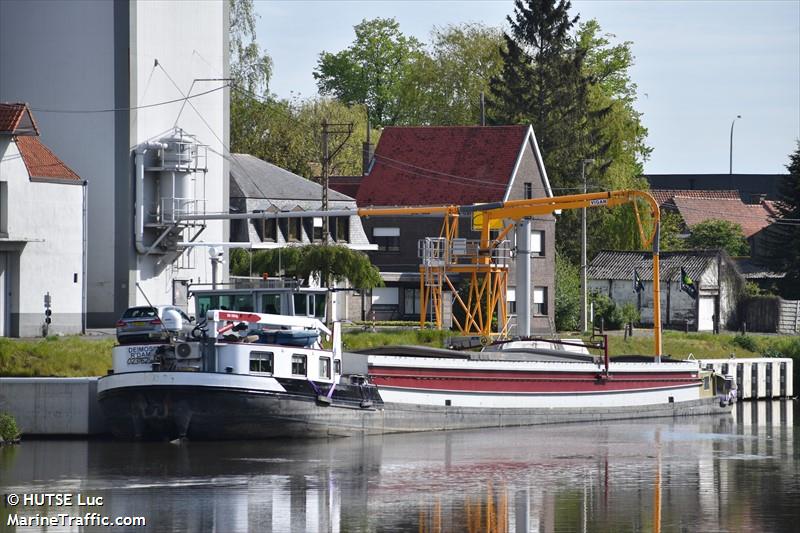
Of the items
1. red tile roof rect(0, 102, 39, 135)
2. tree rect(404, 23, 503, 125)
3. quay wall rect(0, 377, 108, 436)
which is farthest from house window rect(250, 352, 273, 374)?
tree rect(404, 23, 503, 125)

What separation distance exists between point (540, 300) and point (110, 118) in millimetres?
26769

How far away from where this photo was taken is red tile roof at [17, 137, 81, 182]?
54.2 meters

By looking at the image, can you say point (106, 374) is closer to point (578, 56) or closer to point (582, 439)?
point (582, 439)

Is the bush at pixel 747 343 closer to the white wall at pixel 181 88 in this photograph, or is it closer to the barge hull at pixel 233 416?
the white wall at pixel 181 88

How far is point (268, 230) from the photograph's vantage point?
254ft

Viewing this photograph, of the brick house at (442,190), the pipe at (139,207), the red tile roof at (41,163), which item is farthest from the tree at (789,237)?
the red tile roof at (41,163)

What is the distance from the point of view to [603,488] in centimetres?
3638

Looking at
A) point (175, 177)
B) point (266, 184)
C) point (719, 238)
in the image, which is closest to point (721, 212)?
point (719, 238)

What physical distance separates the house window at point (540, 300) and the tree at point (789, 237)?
1482 cm

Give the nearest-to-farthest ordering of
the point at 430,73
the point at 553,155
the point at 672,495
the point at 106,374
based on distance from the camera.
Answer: the point at 672,495 < the point at 106,374 < the point at 553,155 < the point at 430,73

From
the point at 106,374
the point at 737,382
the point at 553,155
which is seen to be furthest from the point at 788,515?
the point at 553,155

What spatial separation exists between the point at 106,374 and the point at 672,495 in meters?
17.8

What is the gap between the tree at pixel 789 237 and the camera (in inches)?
3327

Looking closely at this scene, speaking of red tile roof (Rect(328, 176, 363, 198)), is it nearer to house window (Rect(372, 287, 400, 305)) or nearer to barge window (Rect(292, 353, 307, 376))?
house window (Rect(372, 287, 400, 305))
